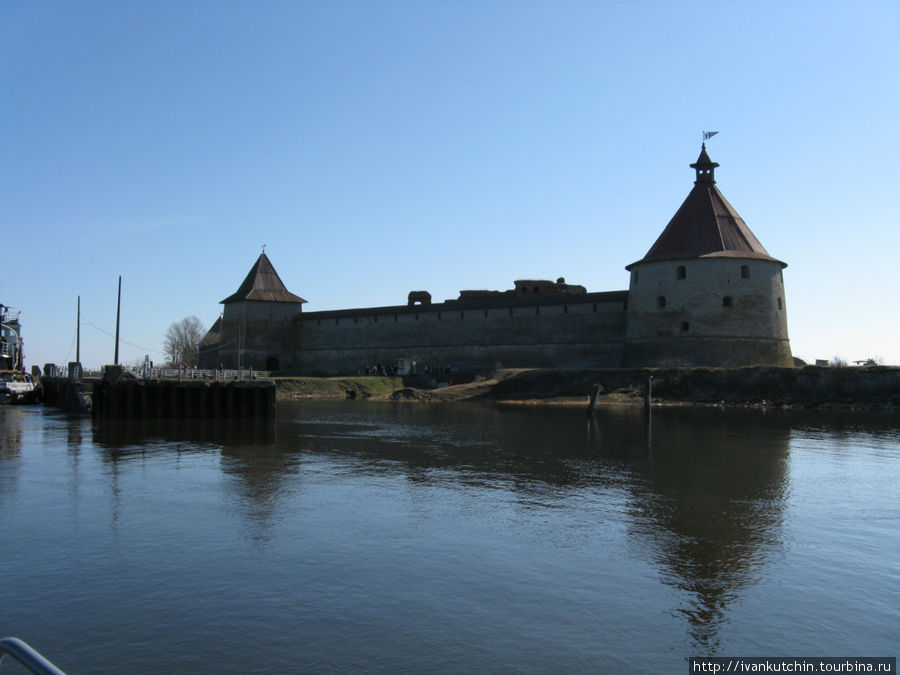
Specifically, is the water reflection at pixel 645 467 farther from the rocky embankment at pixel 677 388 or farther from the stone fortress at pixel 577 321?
the stone fortress at pixel 577 321

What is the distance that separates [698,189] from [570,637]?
4098cm

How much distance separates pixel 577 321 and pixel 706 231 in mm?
8780

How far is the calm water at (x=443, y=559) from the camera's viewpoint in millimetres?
5969

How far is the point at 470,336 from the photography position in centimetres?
4891

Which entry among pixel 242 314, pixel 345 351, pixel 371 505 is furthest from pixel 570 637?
pixel 242 314

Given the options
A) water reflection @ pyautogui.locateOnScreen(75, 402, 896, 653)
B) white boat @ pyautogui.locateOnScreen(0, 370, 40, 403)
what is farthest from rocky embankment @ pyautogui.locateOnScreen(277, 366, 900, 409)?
white boat @ pyautogui.locateOnScreen(0, 370, 40, 403)

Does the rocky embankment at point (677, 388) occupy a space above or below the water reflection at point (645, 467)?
above

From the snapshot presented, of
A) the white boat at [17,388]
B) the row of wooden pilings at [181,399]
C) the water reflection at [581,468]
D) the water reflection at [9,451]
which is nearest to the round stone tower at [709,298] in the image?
the water reflection at [581,468]

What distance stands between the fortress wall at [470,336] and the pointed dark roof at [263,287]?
272 centimetres

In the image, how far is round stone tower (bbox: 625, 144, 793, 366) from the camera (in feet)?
131

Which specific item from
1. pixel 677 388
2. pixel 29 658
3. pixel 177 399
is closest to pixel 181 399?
pixel 177 399

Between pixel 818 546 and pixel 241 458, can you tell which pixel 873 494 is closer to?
pixel 818 546

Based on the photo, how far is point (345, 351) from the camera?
54594mm

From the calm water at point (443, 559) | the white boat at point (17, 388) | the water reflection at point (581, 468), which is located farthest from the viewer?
the white boat at point (17, 388)
